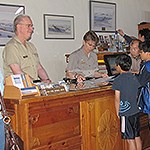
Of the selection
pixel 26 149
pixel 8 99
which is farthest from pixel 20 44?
pixel 26 149

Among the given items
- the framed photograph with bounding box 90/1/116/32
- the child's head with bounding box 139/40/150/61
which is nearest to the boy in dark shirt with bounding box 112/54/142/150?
the child's head with bounding box 139/40/150/61

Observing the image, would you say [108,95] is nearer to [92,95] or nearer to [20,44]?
[92,95]

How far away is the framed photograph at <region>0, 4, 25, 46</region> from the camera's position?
450 centimetres

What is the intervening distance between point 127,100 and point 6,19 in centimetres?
217

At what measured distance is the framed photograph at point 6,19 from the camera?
4500 mm

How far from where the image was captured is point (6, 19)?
15.0 feet

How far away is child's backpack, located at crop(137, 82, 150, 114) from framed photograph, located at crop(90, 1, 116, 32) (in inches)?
95.8

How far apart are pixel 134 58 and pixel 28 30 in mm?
1777

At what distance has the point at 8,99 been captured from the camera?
2783mm

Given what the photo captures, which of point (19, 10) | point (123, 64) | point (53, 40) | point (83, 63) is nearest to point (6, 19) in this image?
point (19, 10)

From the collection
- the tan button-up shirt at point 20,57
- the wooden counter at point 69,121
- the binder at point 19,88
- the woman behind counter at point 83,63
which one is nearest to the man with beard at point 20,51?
the tan button-up shirt at point 20,57

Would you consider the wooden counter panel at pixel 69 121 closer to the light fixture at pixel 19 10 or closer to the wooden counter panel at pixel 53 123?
the wooden counter panel at pixel 53 123

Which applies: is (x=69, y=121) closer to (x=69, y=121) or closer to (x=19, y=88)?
(x=69, y=121)

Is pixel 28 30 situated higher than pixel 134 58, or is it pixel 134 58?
pixel 28 30
